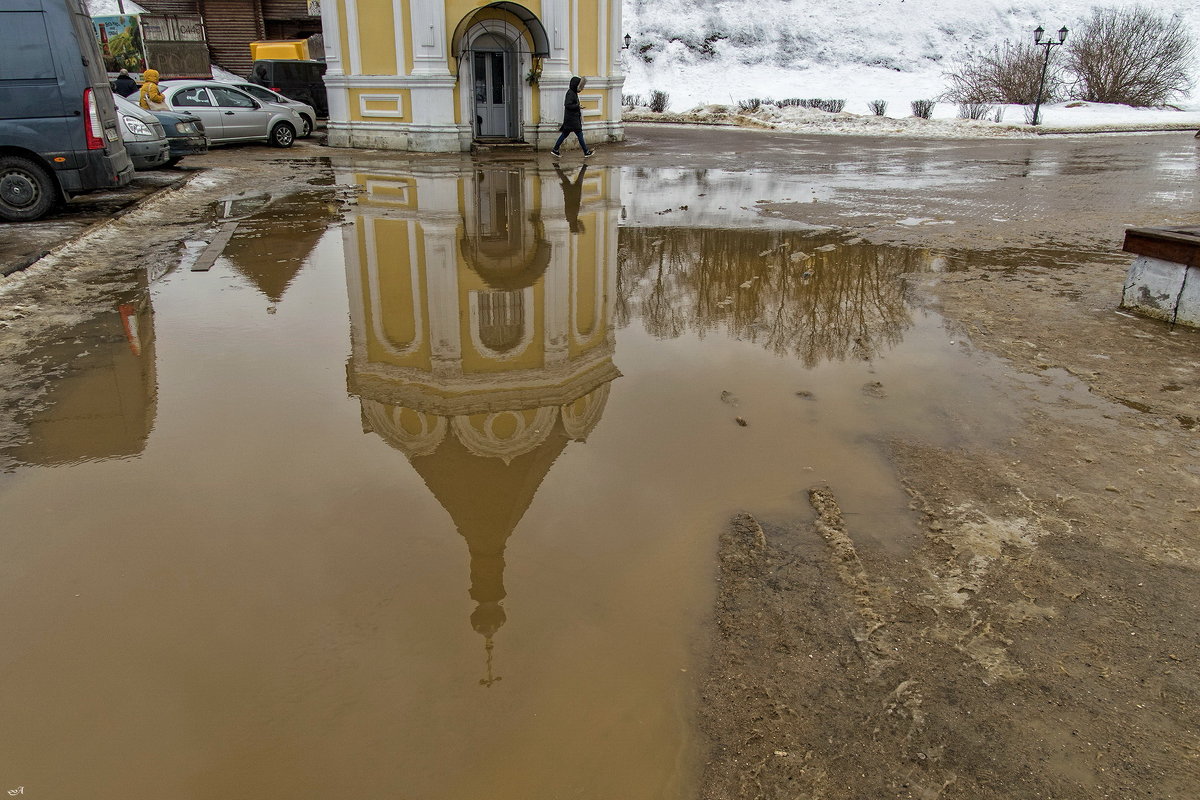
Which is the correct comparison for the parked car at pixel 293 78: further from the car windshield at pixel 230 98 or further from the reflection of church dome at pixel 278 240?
the reflection of church dome at pixel 278 240

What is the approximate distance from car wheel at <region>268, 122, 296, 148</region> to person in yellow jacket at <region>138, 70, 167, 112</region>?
2842 millimetres

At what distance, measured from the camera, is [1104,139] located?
2805 centimetres

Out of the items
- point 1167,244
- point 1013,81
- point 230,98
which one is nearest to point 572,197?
point 1167,244

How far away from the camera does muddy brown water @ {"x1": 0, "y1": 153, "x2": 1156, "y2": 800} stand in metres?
2.48

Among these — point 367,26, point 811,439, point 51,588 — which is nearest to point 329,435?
point 51,588

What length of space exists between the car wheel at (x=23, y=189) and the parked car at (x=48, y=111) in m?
0.01

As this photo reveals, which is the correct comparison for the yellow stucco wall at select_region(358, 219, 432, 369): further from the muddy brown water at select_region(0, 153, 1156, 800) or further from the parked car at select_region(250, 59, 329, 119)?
the parked car at select_region(250, 59, 329, 119)

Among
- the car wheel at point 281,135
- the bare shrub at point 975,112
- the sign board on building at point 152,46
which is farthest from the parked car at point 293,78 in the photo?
the bare shrub at point 975,112

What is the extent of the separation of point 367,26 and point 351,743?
20056mm

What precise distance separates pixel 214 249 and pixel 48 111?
3096 mm

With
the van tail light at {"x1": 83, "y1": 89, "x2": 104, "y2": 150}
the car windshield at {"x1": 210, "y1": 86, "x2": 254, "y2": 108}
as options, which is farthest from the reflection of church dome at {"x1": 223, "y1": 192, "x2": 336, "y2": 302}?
the car windshield at {"x1": 210, "y1": 86, "x2": 254, "y2": 108}

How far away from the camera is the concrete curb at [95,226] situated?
788 cm

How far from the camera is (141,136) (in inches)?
538

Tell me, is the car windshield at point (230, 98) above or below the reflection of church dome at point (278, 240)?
above
